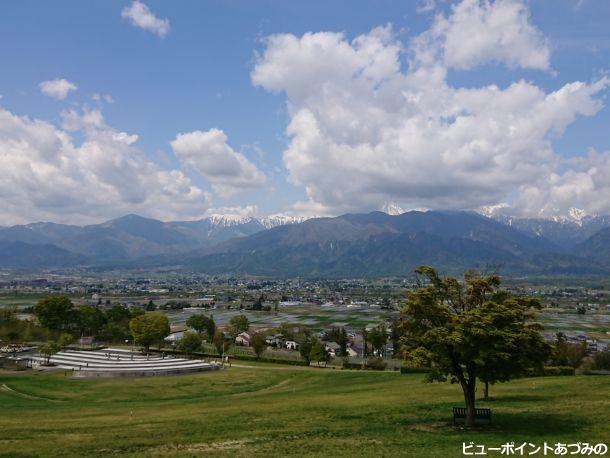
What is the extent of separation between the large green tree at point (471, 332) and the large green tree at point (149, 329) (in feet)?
228

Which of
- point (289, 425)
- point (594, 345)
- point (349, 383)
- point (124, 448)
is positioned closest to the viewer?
point (124, 448)

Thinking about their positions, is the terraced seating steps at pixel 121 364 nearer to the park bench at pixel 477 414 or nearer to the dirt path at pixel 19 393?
the dirt path at pixel 19 393

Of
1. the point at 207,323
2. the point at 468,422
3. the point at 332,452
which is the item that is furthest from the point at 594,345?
the point at 332,452

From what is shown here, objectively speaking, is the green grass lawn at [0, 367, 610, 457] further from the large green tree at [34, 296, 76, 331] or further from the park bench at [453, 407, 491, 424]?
the large green tree at [34, 296, 76, 331]

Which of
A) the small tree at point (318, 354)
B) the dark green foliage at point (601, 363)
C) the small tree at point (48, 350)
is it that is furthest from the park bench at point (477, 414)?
the small tree at point (48, 350)

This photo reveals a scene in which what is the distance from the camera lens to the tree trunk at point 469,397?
24234 mm

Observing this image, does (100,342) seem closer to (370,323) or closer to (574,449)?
(370,323)

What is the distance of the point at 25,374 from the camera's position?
211 ft

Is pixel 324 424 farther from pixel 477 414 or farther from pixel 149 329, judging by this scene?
pixel 149 329

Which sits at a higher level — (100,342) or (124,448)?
(124,448)

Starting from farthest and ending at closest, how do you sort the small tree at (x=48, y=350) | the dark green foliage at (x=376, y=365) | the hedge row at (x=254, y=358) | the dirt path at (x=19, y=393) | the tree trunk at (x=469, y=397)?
the hedge row at (x=254, y=358) < the small tree at (x=48, y=350) < the dark green foliage at (x=376, y=365) < the dirt path at (x=19, y=393) < the tree trunk at (x=469, y=397)

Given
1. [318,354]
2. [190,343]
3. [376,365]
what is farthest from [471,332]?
[190,343]

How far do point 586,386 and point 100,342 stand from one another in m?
96.1

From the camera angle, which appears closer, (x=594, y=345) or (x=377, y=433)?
(x=377, y=433)
